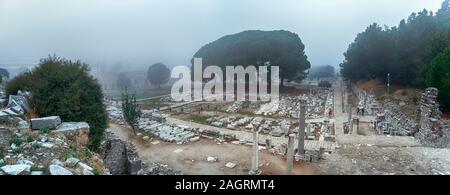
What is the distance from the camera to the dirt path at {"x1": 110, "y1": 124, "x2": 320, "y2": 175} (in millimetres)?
13359

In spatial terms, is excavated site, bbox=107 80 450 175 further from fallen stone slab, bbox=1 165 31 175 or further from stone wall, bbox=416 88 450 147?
fallen stone slab, bbox=1 165 31 175

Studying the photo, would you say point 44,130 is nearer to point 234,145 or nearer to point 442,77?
point 234,145

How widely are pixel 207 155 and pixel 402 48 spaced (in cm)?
2871

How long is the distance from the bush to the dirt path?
133 inches

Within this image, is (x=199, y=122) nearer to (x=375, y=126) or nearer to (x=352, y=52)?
(x=375, y=126)

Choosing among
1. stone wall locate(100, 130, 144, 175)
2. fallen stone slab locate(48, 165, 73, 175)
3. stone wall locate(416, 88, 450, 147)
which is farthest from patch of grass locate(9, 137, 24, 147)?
stone wall locate(416, 88, 450, 147)

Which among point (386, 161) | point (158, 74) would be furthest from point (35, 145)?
point (158, 74)

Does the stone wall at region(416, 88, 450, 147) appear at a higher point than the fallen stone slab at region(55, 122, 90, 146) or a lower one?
lower

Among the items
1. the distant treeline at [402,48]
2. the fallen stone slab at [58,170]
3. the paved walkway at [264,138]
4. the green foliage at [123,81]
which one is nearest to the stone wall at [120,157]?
the paved walkway at [264,138]

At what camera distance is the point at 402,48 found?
115 feet

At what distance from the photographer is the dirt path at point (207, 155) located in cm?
1336

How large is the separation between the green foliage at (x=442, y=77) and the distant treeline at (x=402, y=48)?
4699mm

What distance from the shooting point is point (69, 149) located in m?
6.80

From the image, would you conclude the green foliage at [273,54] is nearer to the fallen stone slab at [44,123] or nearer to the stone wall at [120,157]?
the stone wall at [120,157]
